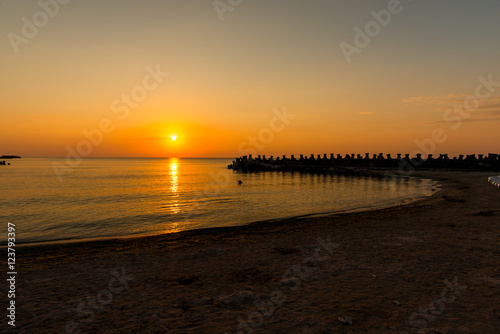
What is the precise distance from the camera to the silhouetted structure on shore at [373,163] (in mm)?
60625

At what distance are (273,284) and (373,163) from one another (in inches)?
3129

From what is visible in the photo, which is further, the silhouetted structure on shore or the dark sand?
the silhouetted structure on shore

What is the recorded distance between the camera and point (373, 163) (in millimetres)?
78812

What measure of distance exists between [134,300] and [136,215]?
15020 mm

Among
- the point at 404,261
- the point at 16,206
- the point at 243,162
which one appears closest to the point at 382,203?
the point at 404,261

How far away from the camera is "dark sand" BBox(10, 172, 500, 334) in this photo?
530 cm

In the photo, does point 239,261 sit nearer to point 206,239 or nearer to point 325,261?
point 325,261

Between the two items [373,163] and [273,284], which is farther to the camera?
[373,163]

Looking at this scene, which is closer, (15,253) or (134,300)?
(134,300)

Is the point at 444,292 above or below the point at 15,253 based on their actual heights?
above

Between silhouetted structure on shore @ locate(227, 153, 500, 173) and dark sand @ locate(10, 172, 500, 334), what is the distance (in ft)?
199

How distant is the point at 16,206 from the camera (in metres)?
24.3

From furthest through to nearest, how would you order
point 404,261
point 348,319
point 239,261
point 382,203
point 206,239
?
point 382,203 < point 206,239 < point 239,261 < point 404,261 < point 348,319

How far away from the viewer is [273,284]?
279 inches
